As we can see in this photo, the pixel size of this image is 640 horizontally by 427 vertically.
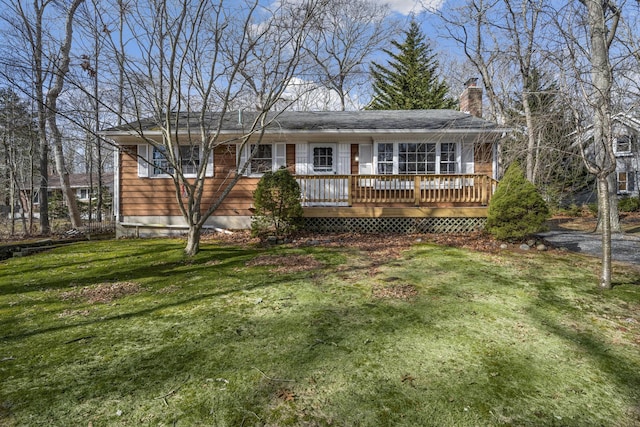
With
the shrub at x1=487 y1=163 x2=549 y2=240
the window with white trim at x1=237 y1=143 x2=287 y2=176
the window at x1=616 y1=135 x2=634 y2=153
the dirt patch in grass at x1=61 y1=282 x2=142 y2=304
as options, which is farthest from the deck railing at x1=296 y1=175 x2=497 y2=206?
the dirt patch in grass at x1=61 y1=282 x2=142 y2=304

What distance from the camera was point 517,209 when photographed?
25.6 ft

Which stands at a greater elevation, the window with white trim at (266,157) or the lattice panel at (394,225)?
the window with white trim at (266,157)

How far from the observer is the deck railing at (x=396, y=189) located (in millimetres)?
9945

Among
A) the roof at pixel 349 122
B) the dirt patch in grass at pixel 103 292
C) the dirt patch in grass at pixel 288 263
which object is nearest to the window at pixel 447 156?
the roof at pixel 349 122

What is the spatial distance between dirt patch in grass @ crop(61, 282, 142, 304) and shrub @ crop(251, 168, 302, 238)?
384cm

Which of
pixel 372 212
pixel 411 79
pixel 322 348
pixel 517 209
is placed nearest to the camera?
pixel 322 348

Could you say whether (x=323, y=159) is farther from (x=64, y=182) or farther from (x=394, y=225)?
(x=64, y=182)

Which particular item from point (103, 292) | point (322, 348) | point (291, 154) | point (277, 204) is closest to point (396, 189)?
point (291, 154)

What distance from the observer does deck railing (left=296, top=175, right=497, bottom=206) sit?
9945 millimetres

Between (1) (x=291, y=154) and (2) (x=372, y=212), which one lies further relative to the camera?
(1) (x=291, y=154)

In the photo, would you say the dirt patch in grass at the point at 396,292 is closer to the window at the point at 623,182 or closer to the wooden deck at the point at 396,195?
the wooden deck at the point at 396,195

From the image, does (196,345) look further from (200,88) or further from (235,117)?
(235,117)

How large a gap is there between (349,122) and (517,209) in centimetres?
595

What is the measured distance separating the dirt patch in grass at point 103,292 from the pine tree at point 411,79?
23.6m
